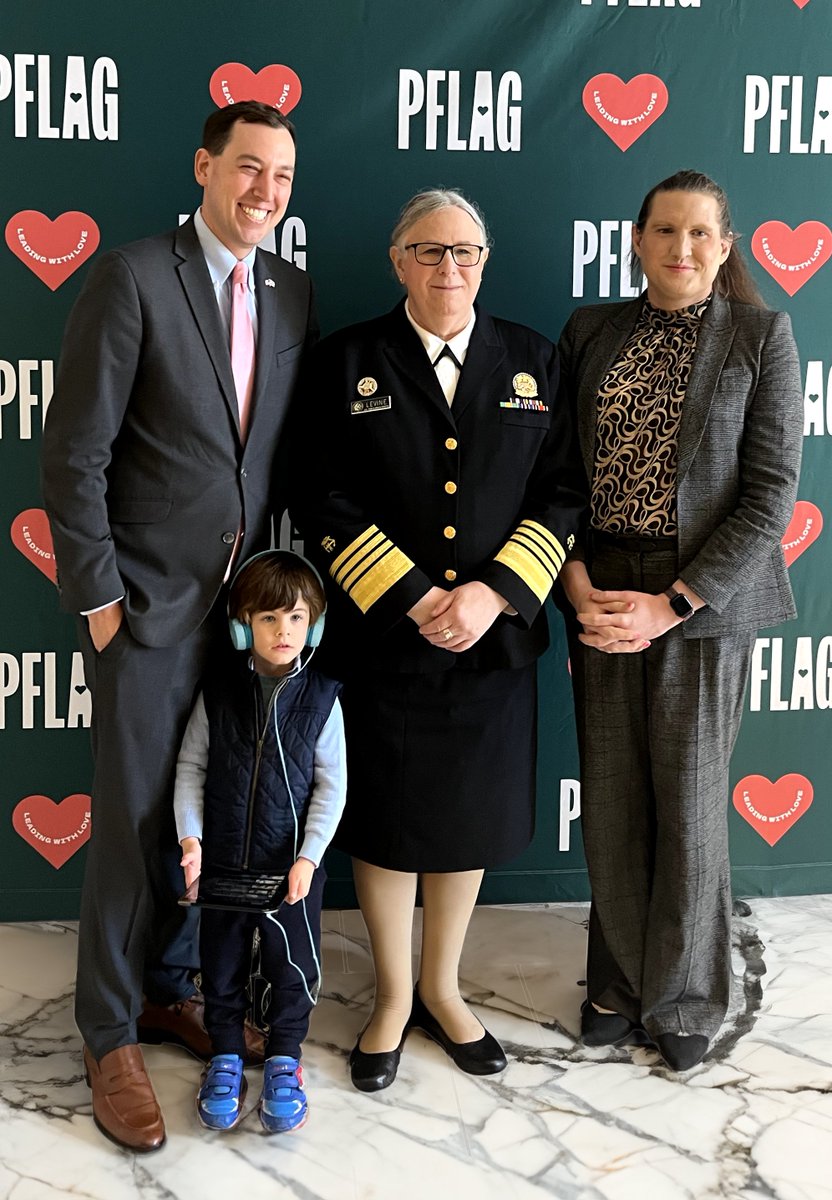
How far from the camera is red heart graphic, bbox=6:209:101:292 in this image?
270 cm

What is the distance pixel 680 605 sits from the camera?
2.31 meters

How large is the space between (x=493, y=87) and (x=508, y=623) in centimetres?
129

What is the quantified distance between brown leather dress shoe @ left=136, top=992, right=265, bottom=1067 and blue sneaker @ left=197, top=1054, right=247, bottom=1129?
0.13 m

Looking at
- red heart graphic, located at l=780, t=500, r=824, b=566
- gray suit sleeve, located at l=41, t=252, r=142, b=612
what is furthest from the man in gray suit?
red heart graphic, located at l=780, t=500, r=824, b=566

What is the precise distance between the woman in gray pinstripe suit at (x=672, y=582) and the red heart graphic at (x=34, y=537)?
1224mm

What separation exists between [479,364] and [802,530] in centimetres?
113

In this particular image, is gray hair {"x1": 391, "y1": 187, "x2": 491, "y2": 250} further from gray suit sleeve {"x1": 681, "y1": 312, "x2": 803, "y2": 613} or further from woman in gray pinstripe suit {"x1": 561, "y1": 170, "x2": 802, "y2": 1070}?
gray suit sleeve {"x1": 681, "y1": 312, "x2": 803, "y2": 613}

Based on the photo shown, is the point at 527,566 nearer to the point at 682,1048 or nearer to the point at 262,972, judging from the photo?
the point at 262,972

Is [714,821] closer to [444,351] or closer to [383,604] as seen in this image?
[383,604]

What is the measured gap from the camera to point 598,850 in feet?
8.22

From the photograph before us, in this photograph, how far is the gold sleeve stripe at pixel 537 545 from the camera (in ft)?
7.48

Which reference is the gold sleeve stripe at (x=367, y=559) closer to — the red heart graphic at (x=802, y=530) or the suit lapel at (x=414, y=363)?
the suit lapel at (x=414, y=363)

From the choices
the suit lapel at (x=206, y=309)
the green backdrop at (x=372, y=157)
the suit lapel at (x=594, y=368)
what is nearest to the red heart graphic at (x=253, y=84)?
the green backdrop at (x=372, y=157)

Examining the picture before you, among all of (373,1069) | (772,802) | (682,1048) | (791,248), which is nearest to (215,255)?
(791,248)
